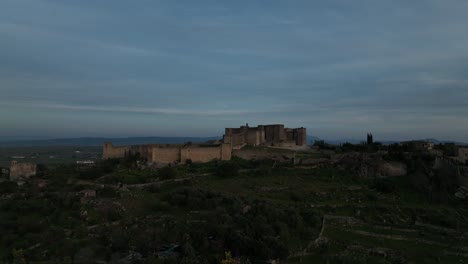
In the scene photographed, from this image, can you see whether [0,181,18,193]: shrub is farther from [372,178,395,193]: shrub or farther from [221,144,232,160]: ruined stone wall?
[372,178,395,193]: shrub

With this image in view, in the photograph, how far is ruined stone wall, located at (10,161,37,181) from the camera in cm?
3592

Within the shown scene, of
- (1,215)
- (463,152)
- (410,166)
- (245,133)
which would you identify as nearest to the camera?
(1,215)

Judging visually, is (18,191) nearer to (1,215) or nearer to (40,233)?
(1,215)

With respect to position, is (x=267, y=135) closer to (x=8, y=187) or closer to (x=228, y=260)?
(x=8, y=187)

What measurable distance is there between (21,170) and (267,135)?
24301 mm

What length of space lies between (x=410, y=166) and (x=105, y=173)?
22993 millimetres

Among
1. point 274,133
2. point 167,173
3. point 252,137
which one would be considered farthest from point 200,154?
point 274,133

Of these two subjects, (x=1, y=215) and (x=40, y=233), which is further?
(x=1, y=215)

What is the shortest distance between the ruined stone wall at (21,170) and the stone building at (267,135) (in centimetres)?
1796

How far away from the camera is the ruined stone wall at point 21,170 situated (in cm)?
3592

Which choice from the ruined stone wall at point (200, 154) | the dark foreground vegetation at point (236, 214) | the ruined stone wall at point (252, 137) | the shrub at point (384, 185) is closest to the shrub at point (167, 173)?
the dark foreground vegetation at point (236, 214)

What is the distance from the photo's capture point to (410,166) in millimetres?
34656

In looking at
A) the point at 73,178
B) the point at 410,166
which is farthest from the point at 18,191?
the point at 410,166

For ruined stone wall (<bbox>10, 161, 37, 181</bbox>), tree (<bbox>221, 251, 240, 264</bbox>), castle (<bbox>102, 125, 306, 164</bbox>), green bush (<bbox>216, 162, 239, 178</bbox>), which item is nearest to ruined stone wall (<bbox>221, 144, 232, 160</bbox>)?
castle (<bbox>102, 125, 306, 164</bbox>)
